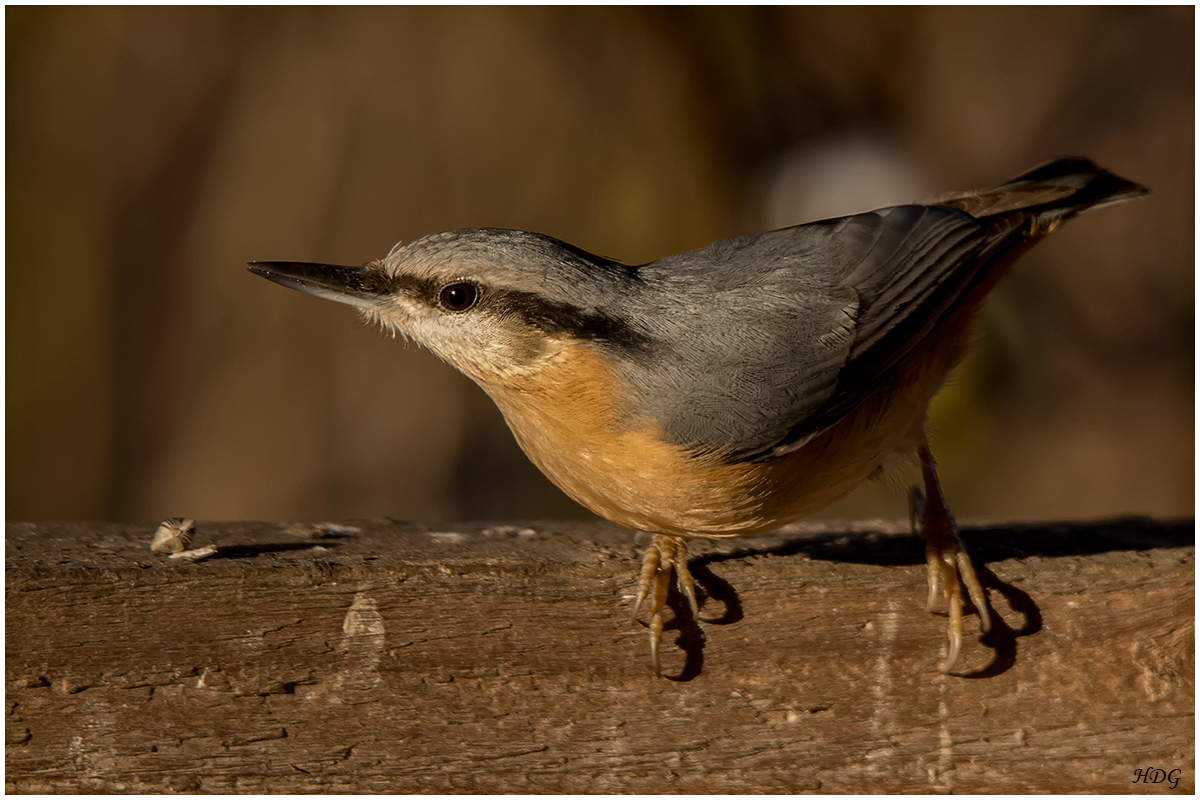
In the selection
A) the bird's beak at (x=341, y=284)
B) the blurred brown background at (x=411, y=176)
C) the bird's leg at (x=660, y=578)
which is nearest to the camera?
the bird's leg at (x=660, y=578)

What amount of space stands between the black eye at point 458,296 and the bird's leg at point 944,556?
3.66ft

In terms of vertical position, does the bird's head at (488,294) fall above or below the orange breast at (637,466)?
above

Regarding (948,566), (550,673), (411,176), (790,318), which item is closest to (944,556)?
(948,566)

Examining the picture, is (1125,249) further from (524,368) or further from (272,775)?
(272,775)

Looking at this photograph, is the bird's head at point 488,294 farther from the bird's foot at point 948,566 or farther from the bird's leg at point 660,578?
the bird's foot at point 948,566

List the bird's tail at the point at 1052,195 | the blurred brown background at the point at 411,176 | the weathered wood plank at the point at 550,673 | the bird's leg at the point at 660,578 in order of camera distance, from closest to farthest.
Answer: the weathered wood plank at the point at 550,673 < the bird's leg at the point at 660,578 < the bird's tail at the point at 1052,195 < the blurred brown background at the point at 411,176

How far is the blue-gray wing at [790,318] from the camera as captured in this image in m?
2.24

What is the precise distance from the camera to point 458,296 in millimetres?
2219

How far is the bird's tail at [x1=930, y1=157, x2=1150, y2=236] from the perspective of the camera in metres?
2.86

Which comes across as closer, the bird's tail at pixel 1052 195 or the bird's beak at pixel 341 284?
the bird's beak at pixel 341 284

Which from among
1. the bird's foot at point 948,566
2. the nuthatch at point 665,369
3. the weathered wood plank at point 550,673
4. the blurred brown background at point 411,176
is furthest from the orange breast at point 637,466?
the blurred brown background at point 411,176

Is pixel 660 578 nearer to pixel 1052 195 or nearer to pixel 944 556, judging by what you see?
pixel 944 556

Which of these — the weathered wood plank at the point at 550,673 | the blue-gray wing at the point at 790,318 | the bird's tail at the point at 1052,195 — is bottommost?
the weathered wood plank at the point at 550,673

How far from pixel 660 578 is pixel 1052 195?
60.9 inches
